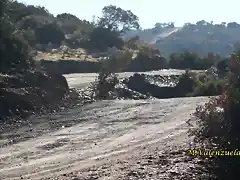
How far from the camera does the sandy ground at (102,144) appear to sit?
12164mm

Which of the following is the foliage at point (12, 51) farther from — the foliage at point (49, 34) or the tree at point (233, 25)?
the tree at point (233, 25)

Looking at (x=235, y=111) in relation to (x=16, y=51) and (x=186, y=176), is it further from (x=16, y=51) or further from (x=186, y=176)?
(x=16, y=51)

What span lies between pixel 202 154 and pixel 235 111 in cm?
173

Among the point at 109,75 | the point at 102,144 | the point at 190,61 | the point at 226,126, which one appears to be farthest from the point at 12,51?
the point at 190,61

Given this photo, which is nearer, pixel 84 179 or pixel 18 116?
pixel 84 179

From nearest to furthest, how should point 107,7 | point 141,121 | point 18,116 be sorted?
point 141,121, point 18,116, point 107,7

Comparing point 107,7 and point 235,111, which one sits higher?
point 107,7

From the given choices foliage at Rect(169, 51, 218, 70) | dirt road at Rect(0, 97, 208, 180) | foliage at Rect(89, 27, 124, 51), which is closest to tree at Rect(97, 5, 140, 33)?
foliage at Rect(89, 27, 124, 51)

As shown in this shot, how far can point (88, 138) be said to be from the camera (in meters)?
18.7

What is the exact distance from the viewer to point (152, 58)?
220ft

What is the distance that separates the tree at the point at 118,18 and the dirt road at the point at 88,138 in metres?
76.3

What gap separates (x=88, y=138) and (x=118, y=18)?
87958 mm

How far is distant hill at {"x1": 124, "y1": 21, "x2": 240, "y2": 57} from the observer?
149m

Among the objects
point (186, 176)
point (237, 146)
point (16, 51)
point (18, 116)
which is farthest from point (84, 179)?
point (16, 51)
